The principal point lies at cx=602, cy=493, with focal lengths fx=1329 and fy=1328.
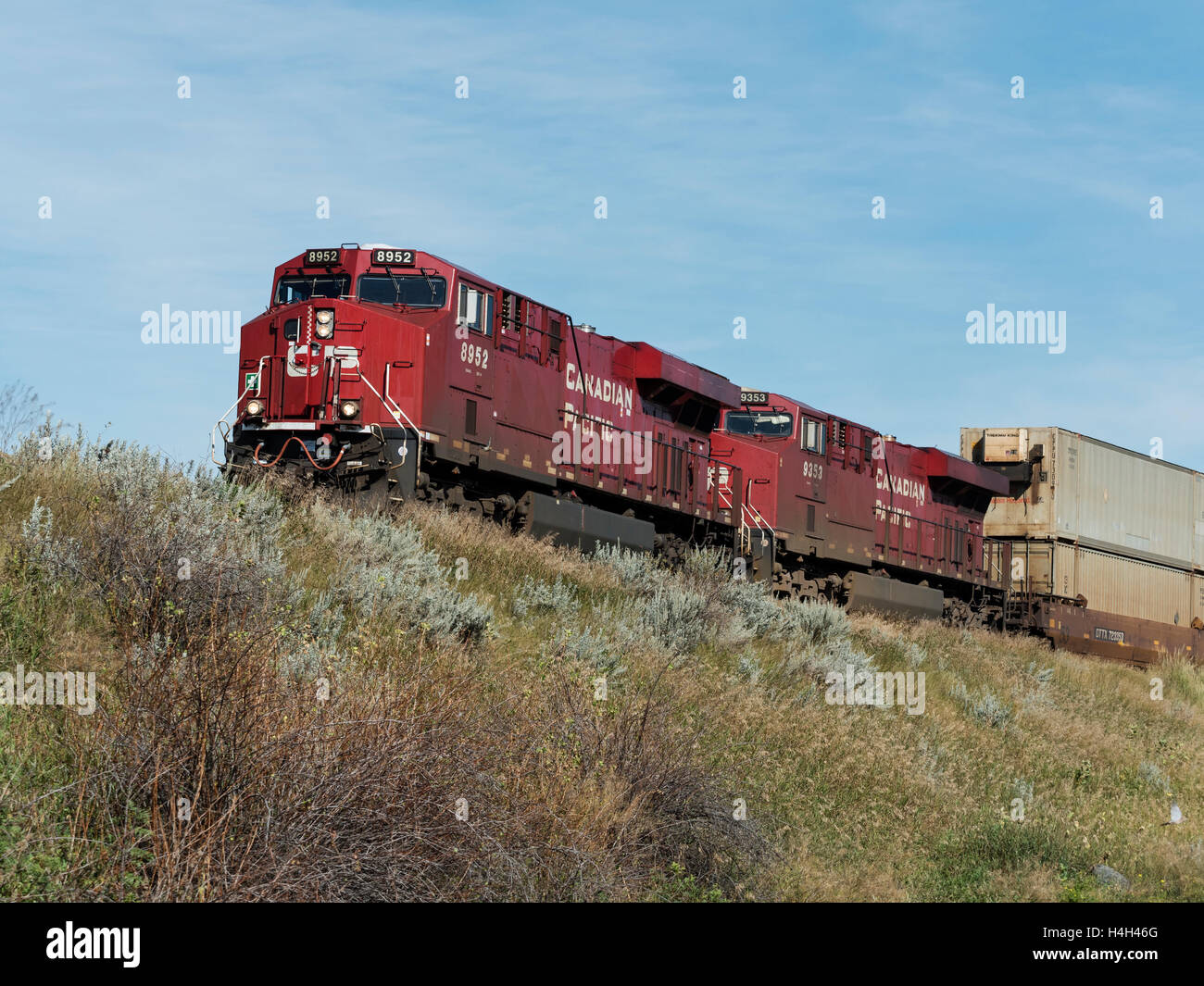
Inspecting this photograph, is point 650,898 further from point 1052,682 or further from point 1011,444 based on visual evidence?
point 1011,444

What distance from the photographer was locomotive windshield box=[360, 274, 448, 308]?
17.2 metres

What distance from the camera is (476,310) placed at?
17625 millimetres

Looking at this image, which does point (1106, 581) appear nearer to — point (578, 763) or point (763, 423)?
point (763, 423)

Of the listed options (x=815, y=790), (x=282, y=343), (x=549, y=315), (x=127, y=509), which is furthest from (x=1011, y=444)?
(x=127, y=509)

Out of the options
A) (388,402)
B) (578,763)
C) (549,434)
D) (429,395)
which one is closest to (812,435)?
(549,434)

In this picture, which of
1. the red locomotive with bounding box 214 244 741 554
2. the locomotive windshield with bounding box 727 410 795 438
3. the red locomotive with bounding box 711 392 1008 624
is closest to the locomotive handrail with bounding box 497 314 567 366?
the red locomotive with bounding box 214 244 741 554

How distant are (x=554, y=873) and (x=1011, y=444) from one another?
28.6 meters

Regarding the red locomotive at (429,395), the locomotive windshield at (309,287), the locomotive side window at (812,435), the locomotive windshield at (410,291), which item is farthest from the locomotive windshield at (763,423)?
the locomotive windshield at (309,287)

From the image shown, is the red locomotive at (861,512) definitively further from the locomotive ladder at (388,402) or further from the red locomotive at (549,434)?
the locomotive ladder at (388,402)

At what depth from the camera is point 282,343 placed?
17.1 m

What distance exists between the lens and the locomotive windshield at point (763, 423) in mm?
25578

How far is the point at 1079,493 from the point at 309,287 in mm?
22087

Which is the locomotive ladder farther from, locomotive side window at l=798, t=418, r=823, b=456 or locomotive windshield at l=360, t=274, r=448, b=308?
locomotive side window at l=798, t=418, r=823, b=456

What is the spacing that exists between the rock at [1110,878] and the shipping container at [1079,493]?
23.0 meters
